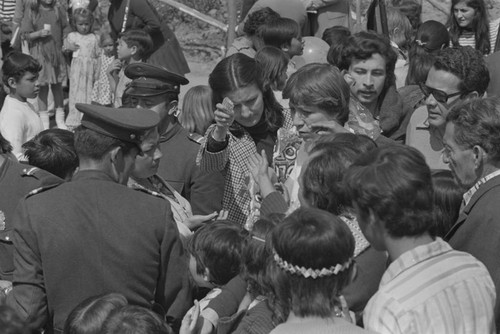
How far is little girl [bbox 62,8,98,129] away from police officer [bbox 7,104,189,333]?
8.95 m

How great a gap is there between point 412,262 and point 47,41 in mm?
10731

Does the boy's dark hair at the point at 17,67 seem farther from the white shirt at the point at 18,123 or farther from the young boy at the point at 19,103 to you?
the white shirt at the point at 18,123

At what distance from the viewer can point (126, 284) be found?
395 centimetres

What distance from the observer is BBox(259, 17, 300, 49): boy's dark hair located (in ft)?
22.9

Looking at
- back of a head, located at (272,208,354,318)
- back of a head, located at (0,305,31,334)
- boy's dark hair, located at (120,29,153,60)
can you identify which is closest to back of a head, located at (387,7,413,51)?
boy's dark hair, located at (120,29,153,60)

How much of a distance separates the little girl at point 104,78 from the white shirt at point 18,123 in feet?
8.53

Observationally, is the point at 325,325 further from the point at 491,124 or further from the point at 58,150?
the point at 58,150

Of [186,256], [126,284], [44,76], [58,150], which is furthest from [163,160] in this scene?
Result: [44,76]

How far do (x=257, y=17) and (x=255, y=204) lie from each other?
284 centimetres

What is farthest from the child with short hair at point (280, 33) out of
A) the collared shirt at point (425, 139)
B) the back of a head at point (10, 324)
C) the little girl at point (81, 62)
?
the little girl at point (81, 62)

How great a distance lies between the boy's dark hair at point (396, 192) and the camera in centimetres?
323

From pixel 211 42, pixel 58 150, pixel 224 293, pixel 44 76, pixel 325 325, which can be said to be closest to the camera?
pixel 325 325

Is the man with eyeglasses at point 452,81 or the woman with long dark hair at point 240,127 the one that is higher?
the man with eyeglasses at point 452,81

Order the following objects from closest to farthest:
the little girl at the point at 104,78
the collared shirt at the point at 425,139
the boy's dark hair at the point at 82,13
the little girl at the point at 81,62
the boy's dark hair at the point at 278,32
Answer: the collared shirt at the point at 425,139 < the boy's dark hair at the point at 278,32 < the little girl at the point at 104,78 < the little girl at the point at 81,62 < the boy's dark hair at the point at 82,13
